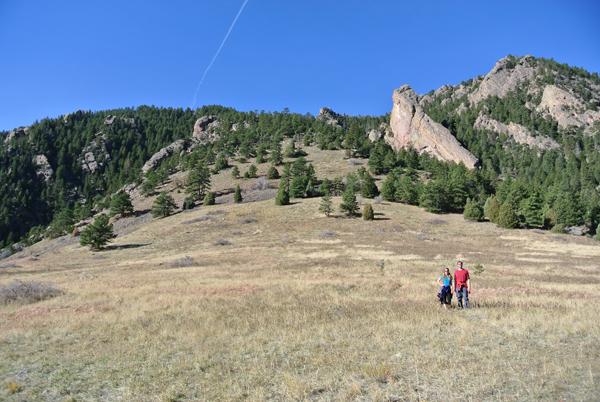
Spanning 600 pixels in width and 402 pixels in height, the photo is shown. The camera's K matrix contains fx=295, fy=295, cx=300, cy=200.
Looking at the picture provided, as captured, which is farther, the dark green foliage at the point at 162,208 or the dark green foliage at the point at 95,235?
the dark green foliage at the point at 162,208

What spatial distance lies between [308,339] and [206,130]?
196113 millimetres

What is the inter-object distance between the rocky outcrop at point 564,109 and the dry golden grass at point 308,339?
630ft

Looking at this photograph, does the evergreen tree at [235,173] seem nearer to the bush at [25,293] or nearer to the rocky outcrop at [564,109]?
the bush at [25,293]

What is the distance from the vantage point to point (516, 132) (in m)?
162

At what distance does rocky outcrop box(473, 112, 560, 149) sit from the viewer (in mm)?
151375

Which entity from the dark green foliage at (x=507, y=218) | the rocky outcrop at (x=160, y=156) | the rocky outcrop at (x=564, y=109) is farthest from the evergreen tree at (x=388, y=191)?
the rocky outcrop at (x=564, y=109)

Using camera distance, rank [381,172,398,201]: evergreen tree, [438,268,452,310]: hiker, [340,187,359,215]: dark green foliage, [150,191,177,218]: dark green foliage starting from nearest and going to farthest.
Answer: [438,268,452,310]: hiker → [340,187,359,215]: dark green foliage → [150,191,177,218]: dark green foliage → [381,172,398,201]: evergreen tree

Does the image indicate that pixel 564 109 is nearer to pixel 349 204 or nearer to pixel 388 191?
pixel 388 191

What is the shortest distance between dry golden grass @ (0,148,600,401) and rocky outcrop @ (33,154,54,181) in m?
207

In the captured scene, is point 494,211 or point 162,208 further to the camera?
point 162,208

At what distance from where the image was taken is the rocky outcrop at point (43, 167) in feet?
574

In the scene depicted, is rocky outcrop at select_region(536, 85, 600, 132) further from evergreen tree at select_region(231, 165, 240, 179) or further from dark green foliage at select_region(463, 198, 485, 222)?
evergreen tree at select_region(231, 165, 240, 179)

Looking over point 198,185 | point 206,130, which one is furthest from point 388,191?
point 206,130

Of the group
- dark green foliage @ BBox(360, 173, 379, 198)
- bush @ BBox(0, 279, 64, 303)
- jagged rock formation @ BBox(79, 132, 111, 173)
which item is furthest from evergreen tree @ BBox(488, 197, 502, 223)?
jagged rock formation @ BBox(79, 132, 111, 173)
